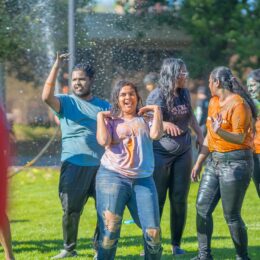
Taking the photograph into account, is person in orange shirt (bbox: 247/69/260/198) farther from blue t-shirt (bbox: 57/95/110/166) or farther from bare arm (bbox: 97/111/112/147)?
bare arm (bbox: 97/111/112/147)

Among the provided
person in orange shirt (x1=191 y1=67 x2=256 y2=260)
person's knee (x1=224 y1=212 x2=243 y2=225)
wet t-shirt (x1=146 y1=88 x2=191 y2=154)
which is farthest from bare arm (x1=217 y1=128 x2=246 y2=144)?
wet t-shirt (x1=146 y1=88 x2=191 y2=154)

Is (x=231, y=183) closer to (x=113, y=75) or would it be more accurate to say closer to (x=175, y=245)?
(x=175, y=245)

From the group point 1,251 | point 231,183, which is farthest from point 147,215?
point 1,251

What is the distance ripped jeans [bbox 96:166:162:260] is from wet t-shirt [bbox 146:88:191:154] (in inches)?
58.0

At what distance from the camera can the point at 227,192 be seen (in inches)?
280

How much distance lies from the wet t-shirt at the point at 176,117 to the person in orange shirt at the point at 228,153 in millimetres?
514

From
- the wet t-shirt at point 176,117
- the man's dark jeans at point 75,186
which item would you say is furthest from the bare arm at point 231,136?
the man's dark jeans at point 75,186

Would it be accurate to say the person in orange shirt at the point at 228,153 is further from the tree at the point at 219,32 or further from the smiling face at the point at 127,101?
the tree at the point at 219,32

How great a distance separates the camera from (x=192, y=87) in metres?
29.4

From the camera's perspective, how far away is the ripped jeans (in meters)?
6.28

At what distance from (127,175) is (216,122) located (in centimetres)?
106

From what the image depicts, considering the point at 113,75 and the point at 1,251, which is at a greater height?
the point at 113,75

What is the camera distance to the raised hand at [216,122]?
688 centimetres

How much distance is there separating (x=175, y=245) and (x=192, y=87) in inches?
848
